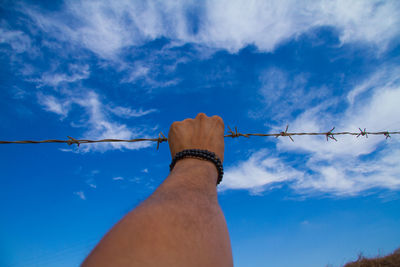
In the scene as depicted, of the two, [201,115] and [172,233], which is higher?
[201,115]

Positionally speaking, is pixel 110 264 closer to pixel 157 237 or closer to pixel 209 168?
pixel 157 237

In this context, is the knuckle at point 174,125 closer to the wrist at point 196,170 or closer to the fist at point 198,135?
the fist at point 198,135

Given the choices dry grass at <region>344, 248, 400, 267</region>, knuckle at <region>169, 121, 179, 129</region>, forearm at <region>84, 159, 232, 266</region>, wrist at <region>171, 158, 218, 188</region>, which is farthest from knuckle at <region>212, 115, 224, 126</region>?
dry grass at <region>344, 248, 400, 267</region>

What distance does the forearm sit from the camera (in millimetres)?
590

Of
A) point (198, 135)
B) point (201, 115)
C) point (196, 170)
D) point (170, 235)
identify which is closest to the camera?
point (170, 235)

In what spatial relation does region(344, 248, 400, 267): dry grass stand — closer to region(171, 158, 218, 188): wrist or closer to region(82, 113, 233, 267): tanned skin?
region(171, 158, 218, 188): wrist

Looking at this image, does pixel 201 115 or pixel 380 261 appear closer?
pixel 201 115

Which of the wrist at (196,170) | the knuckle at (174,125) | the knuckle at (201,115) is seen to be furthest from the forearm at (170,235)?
the knuckle at (201,115)

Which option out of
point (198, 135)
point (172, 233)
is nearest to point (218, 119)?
point (198, 135)

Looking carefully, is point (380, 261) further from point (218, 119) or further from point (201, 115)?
point (201, 115)

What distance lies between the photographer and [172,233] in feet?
2.21

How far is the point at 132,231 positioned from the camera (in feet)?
2.12

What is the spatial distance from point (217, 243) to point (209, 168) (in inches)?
24.9

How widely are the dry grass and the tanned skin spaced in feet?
10.6
